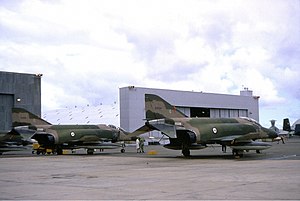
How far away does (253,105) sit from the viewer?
80250 mm

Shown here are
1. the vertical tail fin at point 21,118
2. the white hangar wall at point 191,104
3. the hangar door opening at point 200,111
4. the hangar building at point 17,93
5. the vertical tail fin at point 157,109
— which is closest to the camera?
the vertical tail fin at point 157,109

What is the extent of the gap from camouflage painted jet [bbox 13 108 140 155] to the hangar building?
1549 cm

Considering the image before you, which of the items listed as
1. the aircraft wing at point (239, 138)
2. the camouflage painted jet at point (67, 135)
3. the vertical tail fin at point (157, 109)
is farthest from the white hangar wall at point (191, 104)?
the aircraft wing at point (239, 138)

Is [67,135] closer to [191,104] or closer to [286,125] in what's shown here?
[191,104]

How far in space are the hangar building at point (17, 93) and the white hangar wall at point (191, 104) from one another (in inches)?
536

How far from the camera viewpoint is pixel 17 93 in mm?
54688

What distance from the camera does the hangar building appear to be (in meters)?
53.5

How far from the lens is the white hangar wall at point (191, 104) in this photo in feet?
211

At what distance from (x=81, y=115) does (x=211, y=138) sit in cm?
5191

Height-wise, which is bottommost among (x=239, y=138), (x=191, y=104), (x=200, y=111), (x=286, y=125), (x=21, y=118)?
(x=239, y=138)

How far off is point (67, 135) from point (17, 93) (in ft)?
63.9

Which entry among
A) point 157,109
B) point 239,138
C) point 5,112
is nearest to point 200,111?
point 5,112

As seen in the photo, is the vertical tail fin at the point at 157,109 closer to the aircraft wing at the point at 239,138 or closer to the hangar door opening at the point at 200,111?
the aircraft wing at the point at 239,138

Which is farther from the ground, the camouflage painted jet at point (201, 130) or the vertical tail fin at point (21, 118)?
the vertical tail fin at point (21, 118)
